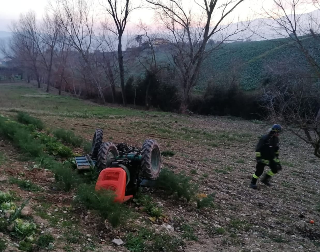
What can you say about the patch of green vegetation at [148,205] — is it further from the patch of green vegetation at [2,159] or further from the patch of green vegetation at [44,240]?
the patch of green vegetation at [2,159]

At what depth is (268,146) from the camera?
8.11 metres

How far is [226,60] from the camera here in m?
45.5

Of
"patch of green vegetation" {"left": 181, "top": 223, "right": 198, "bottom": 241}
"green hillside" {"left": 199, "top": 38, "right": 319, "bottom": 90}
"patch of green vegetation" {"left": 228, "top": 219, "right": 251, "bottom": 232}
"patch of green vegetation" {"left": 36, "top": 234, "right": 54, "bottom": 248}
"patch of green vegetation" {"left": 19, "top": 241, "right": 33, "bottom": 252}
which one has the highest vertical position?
"green hillside" {"left": 199, "top": 38, "right": 319, "bottom": 90}

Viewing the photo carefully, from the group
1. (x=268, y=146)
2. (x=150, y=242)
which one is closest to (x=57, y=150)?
(x=150, y=242)

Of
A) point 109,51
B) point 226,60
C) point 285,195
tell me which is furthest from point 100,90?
point 285,195

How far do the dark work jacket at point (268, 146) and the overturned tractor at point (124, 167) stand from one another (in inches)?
108

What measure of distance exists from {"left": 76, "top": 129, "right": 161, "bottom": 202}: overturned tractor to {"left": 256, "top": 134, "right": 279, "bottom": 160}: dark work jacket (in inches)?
108

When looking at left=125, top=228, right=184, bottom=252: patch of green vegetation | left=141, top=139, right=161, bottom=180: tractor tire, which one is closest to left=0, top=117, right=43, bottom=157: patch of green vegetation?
left=141, top=139, right=161, bottom=180: tractor tire

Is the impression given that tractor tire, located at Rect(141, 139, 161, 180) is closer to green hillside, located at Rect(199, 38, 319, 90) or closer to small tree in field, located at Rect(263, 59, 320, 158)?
small tree in field, located at Rect(263, 59, 320, 158)

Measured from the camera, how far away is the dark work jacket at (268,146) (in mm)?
8031

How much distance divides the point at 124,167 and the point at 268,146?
4.02 metres

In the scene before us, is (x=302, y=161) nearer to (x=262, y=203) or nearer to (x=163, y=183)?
(x=262, y=203)

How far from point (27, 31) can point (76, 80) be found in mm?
17556

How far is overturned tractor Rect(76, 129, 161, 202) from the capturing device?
538 centimetres
